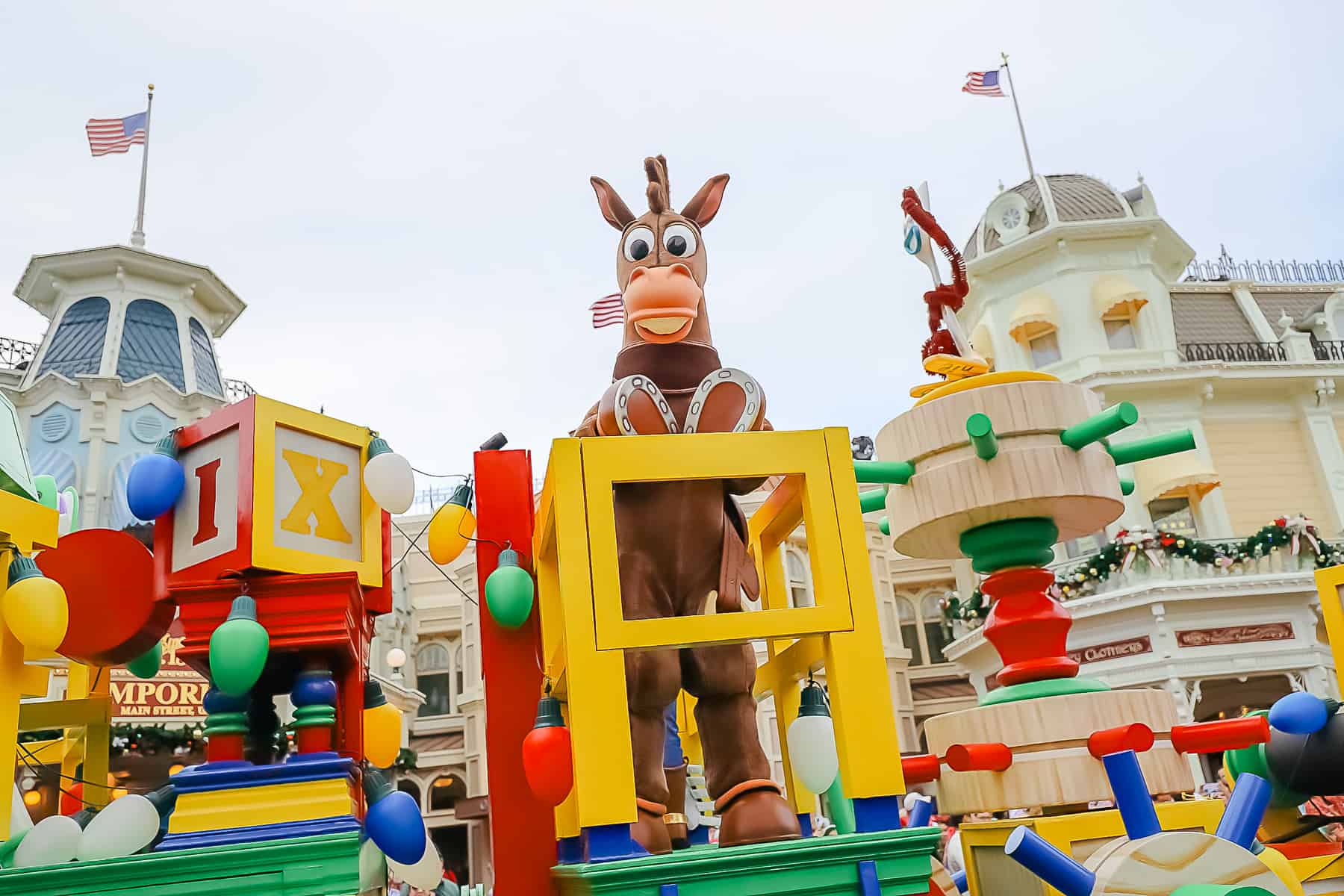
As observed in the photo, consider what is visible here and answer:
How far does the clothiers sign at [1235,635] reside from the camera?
13586 mm

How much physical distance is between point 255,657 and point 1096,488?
249cm

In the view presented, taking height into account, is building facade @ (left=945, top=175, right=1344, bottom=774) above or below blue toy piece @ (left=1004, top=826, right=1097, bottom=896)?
above

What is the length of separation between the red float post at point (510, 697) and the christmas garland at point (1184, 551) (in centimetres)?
1188

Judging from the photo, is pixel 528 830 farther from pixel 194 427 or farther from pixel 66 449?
pixel 66 449

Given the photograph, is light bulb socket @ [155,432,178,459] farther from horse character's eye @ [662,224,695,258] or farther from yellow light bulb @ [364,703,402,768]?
horse character's eye @ [662,224,695,258]

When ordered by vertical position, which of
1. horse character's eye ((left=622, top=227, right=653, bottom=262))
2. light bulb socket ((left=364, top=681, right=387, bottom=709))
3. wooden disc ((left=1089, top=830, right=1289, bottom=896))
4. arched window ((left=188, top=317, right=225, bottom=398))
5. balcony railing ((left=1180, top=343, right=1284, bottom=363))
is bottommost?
wooden disc ((left=1089, top=830, right=1289, bottom=896))

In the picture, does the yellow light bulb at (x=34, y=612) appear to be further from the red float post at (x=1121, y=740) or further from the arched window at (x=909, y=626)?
the arched window at (x=909, y=626)

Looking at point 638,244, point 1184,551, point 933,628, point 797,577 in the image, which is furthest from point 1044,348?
point 638,244

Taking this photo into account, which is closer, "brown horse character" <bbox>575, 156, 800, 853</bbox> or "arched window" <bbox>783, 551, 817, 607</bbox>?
"brown horse character" <bbox>575, 156, 800, 853</bbox>

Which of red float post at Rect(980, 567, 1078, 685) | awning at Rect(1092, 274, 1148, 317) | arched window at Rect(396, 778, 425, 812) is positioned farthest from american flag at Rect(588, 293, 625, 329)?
arched window at Rect(396, 778, 425, 812)

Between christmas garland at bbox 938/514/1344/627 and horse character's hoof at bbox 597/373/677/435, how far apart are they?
12053 mm

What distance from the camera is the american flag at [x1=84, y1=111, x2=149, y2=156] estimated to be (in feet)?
55.6

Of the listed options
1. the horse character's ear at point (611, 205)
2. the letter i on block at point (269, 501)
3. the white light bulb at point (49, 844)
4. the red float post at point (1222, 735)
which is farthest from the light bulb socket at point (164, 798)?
the red float post at point (1222, 735)

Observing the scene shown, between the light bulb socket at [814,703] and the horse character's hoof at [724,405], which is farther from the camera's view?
the horse character's hoof at [724,405]
